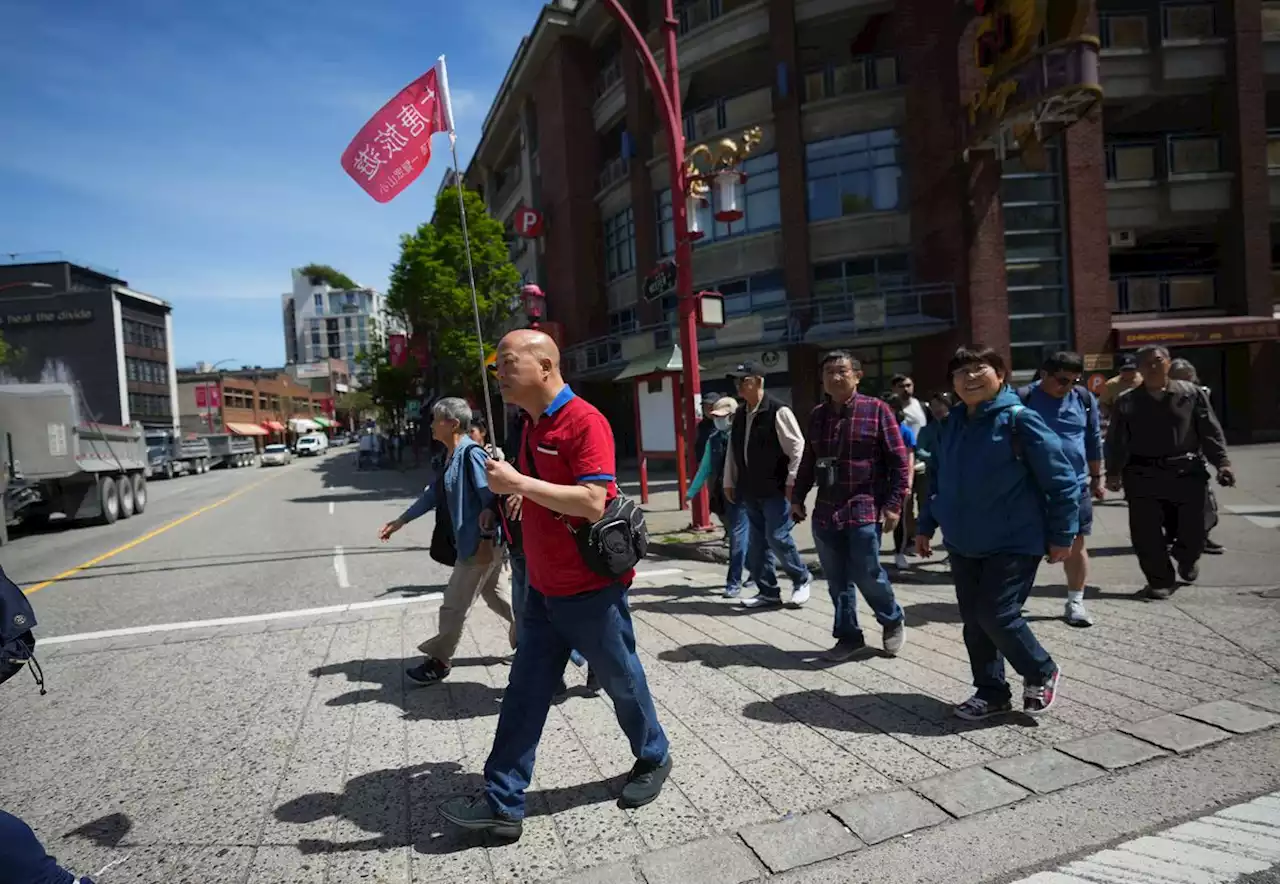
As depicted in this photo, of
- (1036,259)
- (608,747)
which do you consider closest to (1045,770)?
(608,747)

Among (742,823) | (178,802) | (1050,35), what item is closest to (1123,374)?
(742,823)

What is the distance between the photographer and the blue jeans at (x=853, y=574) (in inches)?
178

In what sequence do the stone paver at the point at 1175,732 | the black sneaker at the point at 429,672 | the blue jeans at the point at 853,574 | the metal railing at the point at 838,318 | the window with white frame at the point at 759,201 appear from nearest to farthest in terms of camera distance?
1. the stone paver at the point at 1175,732
2. the blue jeans at the point at 853,574
3. the black sneaker at the point at 429,672
4. the metal railing at the point at 838,318
5. the window with white frame at the point at 759,201

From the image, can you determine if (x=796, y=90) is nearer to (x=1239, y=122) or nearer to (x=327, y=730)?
(x=1239, y=122)

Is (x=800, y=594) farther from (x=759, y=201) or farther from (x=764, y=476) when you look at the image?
(x=759, y=201)

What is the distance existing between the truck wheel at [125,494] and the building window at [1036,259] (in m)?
22.1

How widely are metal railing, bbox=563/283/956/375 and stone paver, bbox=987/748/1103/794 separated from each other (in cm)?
1698

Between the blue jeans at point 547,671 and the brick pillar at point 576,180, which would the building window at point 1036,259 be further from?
the blue jeans at point 547,671

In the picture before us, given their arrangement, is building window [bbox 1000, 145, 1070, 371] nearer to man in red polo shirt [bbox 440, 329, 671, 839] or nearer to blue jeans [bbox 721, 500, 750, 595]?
blue jeans [bbox 721, 500, 750, 595]

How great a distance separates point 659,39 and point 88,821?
24788 millimetres

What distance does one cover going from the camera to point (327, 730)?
4.05 metres

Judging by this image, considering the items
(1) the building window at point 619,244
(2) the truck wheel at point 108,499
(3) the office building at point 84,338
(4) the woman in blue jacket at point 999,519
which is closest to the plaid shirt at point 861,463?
(4) the woman in blue jacket at point 999,519

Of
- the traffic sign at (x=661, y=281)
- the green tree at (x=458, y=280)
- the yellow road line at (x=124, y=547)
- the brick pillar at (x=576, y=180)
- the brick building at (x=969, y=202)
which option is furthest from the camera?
the brick pillar at (x=576, y=180)

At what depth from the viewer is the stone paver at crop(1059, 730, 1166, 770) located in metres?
3.21
